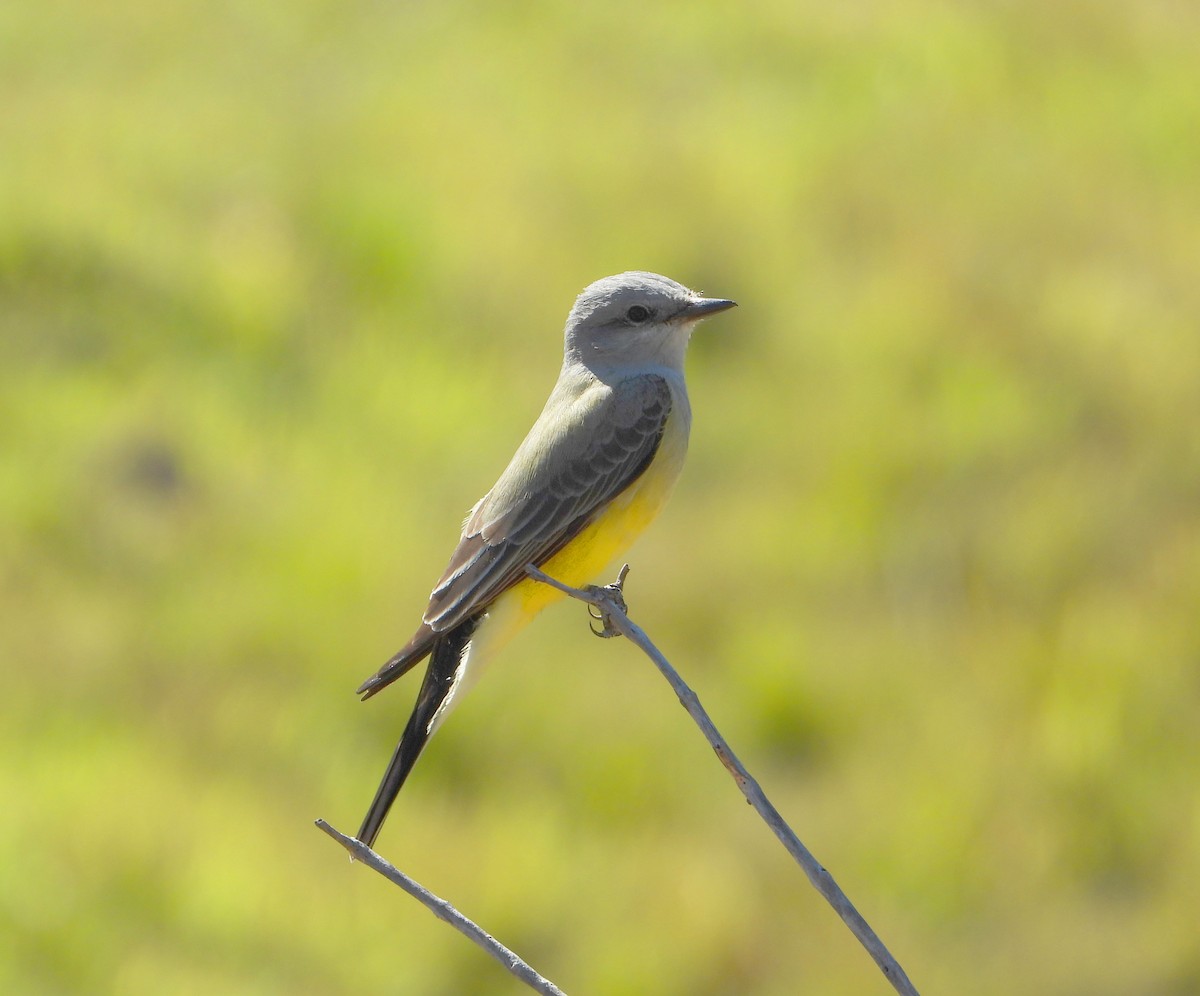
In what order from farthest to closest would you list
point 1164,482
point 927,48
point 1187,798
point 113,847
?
1. point 927,48
2. point 1164,482
3. point 1187,798
4. point 113,847

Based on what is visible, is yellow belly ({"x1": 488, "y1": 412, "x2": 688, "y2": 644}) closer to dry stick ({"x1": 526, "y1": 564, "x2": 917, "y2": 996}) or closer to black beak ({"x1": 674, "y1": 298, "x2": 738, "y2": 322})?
black beak ({"x1": 674, "y1": 298, "x2": 738, "y2": 322})

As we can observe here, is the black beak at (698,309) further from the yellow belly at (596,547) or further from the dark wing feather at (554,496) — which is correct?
the yellow belly at (596,547)

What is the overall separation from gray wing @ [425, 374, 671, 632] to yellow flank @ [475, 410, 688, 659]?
0.03m

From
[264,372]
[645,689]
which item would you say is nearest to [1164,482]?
[645,689]

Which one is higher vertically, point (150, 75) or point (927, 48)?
point (927, 48)

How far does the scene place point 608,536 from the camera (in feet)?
13.3

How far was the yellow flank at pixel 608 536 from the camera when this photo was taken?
3979mm

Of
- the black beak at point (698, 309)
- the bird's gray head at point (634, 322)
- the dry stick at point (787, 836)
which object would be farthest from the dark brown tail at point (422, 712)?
the black beak at point (698, 309)

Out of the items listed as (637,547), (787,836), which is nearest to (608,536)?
(787,836)

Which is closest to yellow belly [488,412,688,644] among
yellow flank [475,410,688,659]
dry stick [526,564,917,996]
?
yellow flank [475,410,688,659]

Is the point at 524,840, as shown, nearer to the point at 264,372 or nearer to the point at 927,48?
the point at 264,372

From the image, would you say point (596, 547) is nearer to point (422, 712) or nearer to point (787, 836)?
point (422, 712)

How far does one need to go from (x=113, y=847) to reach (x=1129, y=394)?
541 centimetres

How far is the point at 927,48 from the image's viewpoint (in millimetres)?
10492
